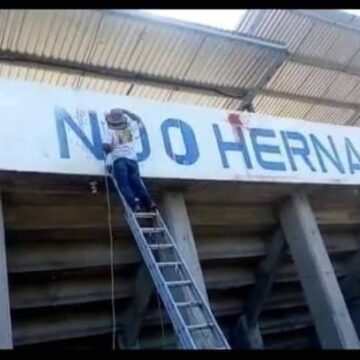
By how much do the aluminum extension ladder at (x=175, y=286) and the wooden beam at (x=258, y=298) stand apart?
268 cm

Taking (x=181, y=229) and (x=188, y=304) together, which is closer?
(x=188, y=304)

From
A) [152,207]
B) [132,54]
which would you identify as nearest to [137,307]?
[152,207]

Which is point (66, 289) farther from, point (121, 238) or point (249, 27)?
point (249, 27)

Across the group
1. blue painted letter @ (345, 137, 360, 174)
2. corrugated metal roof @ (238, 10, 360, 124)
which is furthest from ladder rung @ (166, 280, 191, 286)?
corrugated metal roof @ (238, 10, 360, 124)

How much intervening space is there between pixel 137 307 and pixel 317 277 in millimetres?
2331

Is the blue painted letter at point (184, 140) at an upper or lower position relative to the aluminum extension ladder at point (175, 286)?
upper

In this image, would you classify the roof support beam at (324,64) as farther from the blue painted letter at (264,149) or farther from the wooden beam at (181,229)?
the wooden beam at (181,229)

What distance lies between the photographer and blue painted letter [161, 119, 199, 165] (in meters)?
6.05

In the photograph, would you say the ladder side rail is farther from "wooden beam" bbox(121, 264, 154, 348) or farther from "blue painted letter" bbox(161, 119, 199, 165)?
"wooden beam" bbox(121, 264, 154, 348)

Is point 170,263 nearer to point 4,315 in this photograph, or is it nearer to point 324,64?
point 4,315

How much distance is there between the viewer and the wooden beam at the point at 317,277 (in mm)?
6727

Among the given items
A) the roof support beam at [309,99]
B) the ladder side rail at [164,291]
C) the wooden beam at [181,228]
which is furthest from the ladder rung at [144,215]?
the roof support beam at [309,99]

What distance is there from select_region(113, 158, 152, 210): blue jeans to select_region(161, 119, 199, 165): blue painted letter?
61cm

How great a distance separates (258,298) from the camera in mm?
8211
